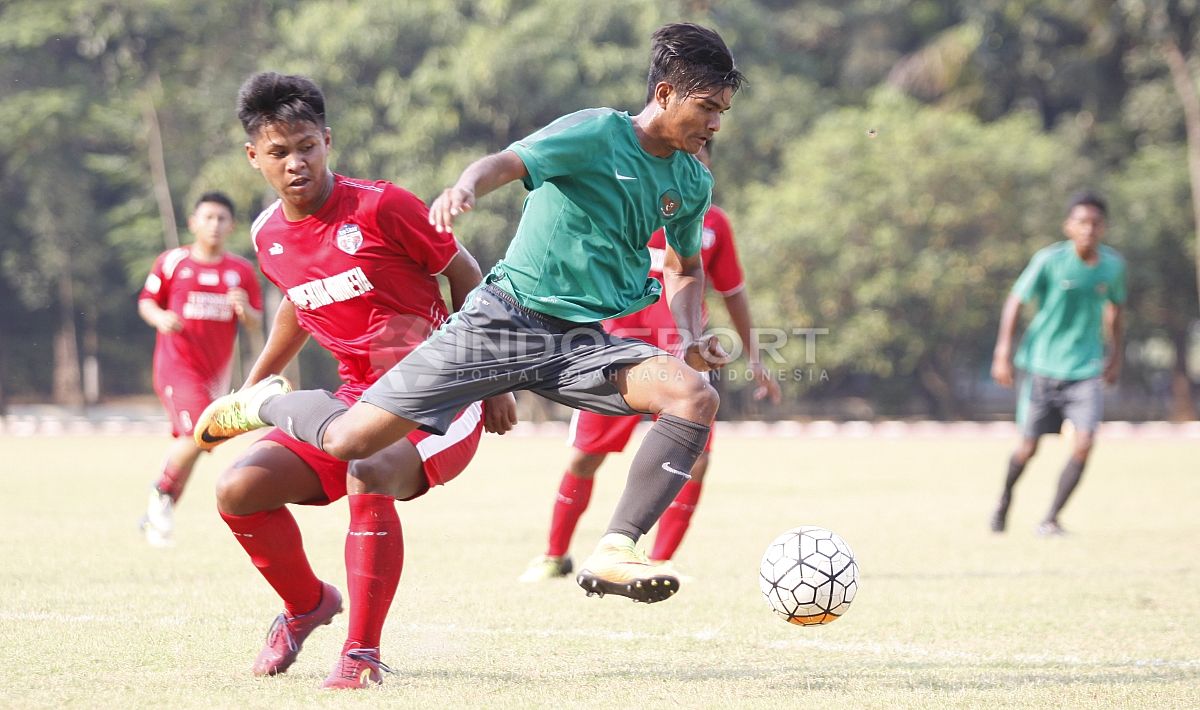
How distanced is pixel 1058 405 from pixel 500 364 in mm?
7244

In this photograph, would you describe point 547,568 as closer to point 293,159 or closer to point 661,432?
point 661,432

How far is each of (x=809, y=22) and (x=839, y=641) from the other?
36.2 m

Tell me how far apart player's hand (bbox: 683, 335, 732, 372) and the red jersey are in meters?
0.93

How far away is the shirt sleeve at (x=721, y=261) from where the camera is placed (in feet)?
25.4

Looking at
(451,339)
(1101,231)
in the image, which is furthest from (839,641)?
(1101,231)

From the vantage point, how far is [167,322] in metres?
9.75

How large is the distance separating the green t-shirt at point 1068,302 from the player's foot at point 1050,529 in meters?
1.09

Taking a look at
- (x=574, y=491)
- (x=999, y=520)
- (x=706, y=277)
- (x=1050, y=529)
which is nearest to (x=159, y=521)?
(x=574, y=491)

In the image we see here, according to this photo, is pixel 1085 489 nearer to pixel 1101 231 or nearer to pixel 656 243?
pixel 1101 231

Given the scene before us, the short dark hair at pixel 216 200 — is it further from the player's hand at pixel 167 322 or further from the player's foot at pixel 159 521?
the player's foot at pixel 159 521

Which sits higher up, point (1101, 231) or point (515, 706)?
point (1101, 231)

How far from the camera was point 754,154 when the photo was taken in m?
35.1

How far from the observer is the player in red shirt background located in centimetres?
766

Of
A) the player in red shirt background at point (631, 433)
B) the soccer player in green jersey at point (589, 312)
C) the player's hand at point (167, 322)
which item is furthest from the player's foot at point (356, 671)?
the player's hand at point (167, 322)
